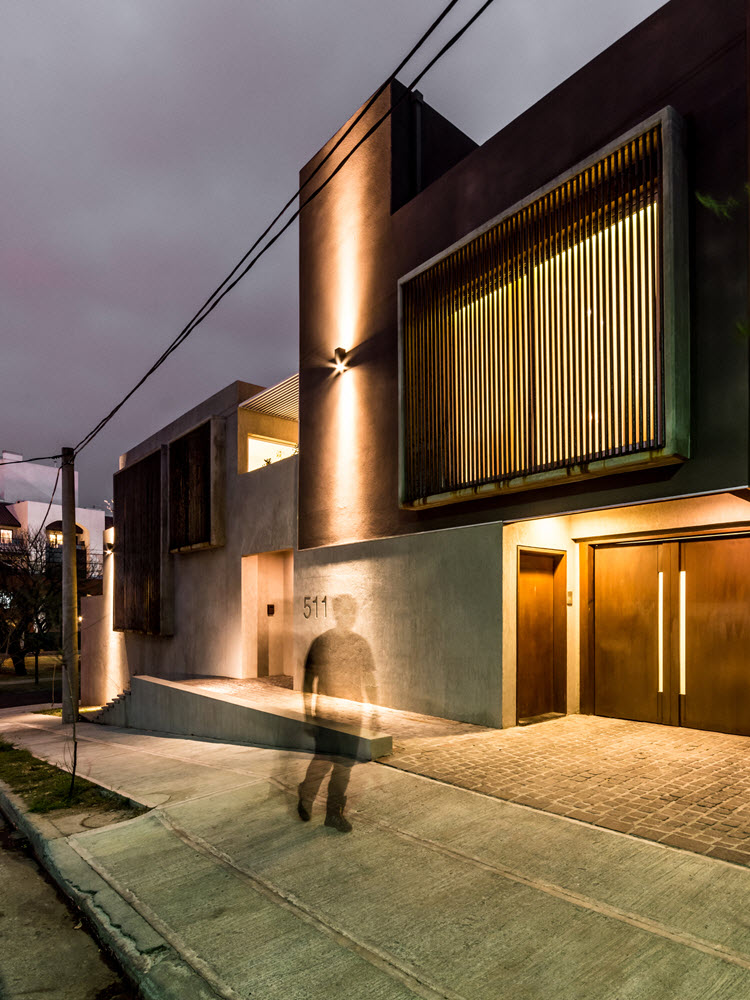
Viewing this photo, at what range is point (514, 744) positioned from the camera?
7824mm

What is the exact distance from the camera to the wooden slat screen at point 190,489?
60.4 feet

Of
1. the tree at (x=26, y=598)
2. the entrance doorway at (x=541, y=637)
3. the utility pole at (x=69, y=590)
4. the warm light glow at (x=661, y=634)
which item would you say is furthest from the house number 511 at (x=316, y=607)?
the tree at (x=26, y=598)

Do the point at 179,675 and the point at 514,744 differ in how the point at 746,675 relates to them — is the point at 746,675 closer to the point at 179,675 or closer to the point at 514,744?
the point at 514,744

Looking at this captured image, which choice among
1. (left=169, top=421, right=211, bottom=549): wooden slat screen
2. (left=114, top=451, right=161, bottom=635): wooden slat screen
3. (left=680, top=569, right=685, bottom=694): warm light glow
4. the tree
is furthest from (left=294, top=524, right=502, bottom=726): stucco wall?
the tree

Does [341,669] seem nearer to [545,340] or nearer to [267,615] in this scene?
[267,615]

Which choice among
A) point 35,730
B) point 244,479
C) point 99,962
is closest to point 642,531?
point 99,962

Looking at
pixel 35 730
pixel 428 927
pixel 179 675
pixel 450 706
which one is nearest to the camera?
pixel 428 927

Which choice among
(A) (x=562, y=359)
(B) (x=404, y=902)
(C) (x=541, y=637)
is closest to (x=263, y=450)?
(C) (x=541, y=637)

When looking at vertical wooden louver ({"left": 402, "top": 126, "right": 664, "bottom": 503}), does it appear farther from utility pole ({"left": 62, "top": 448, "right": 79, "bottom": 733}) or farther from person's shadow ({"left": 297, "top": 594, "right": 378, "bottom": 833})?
utility pole ({"left": 62, "top": 448, "right": 79, "bottom": 733})

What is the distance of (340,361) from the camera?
12.7m

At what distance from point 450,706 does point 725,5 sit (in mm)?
9005

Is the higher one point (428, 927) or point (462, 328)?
point (462, 328)

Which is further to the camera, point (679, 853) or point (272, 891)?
point (679, 853)

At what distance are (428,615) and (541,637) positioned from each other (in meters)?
1.69
